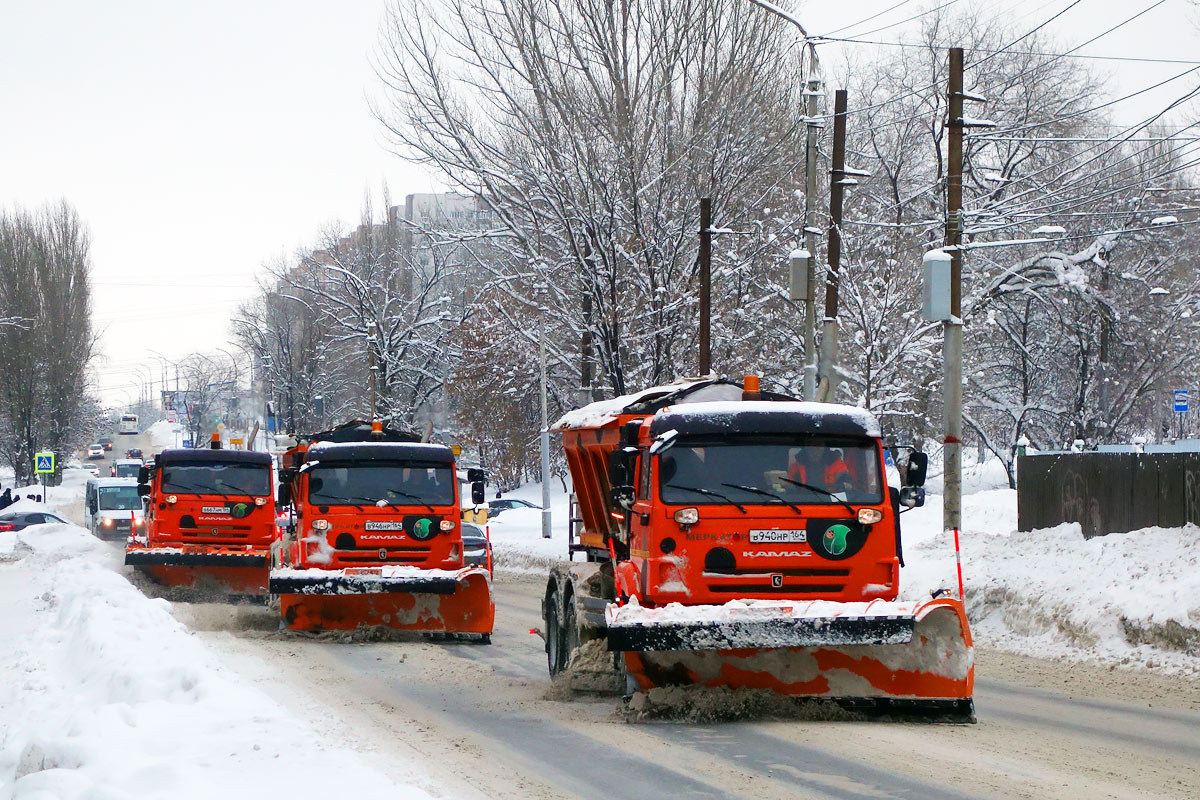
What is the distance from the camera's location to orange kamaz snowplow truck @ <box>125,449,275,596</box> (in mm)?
22641

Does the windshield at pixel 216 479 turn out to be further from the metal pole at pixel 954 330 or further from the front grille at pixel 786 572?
the front grille at pixel 786 572

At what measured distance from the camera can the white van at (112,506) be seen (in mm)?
35938

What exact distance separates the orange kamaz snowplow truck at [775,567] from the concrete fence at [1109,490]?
28.1 feet

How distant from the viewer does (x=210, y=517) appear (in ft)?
75.1

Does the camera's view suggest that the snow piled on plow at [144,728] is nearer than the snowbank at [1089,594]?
Yes

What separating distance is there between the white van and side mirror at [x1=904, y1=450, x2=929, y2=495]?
29127 mm

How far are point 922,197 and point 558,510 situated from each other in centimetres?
1844

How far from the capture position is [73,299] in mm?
79250

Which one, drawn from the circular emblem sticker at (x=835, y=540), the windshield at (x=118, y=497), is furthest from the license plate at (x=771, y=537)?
the windshield at (x=118, y=497)

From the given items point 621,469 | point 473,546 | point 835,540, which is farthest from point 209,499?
point 835,540

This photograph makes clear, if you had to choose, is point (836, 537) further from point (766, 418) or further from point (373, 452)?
point (373, 452)

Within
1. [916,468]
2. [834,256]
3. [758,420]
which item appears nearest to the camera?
[758,420]

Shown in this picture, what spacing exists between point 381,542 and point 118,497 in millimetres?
24872

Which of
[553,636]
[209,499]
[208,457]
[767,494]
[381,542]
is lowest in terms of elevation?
[553,636]
